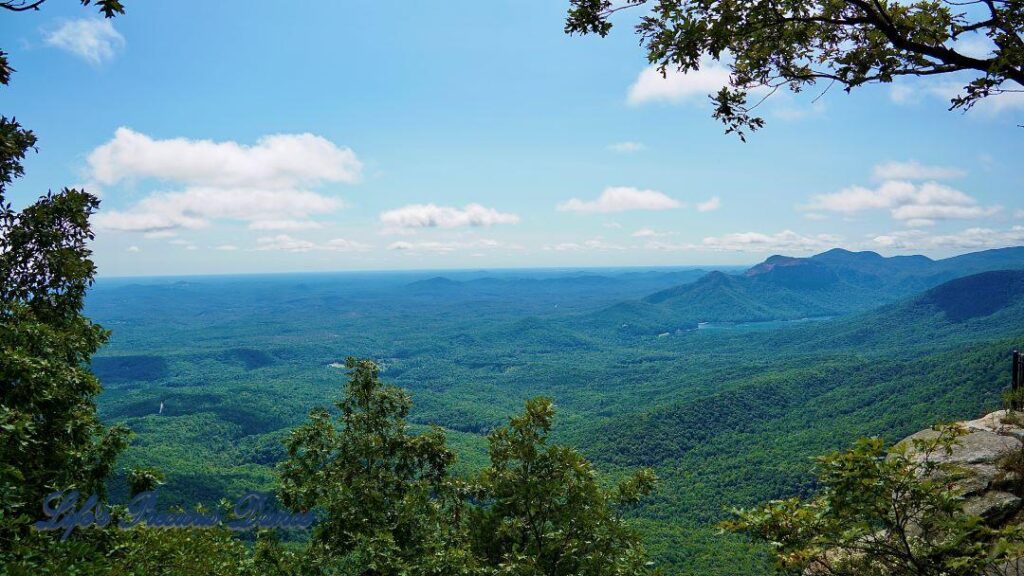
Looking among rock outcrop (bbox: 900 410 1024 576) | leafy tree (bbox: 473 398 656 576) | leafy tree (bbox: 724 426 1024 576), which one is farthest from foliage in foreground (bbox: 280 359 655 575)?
rock outcrop (bbox: 900 410 1024 576)

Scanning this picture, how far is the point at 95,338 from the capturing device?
12297mm

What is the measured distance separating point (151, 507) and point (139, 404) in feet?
632

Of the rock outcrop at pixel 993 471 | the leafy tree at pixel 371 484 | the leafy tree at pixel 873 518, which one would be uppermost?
the leafy tree at pixel 873 518

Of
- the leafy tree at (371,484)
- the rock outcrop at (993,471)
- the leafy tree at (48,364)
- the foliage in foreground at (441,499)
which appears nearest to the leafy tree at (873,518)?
the rock outcrop at (993,471)

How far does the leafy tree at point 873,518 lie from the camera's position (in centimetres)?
520

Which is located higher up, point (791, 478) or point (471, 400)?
point (791, 478)

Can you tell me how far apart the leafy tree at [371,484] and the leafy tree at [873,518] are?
239 inches

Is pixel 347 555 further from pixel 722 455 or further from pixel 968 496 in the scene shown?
pixel 722 455

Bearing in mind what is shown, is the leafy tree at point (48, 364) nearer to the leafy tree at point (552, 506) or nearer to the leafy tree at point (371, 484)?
the leafy tree at point (371, 484)

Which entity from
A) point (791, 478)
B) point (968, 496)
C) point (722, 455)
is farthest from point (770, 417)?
point (968, 496)

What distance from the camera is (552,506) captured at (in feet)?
30.1

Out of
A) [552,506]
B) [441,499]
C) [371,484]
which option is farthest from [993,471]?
[371,484]

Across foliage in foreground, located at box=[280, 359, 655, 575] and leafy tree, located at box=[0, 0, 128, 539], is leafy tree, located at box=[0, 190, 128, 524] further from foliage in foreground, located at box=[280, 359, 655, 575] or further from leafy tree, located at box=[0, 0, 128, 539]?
foliage in foreground, located at box=[280, 359, 655, 575]

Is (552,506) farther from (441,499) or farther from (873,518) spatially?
(873,518)
